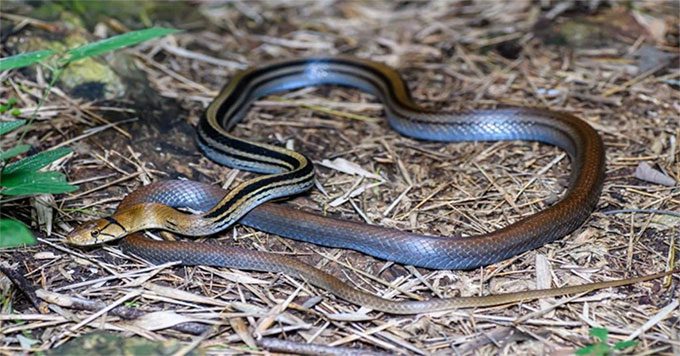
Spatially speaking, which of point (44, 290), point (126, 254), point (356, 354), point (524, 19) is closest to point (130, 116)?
point (126, 254)

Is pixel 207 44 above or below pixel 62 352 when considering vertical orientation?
above

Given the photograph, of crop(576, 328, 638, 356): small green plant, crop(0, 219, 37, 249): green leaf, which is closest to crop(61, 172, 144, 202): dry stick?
crop(0, 219, 37, 249): green leaf

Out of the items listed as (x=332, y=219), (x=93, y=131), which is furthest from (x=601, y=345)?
(x=93, y=131)

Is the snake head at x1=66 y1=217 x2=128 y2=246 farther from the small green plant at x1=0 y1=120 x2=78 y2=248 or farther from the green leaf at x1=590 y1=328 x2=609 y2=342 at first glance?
the green leaf at x1=590 y1=328 x2=609 y2=342

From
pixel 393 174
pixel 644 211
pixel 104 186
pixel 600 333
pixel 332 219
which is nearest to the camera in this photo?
pixel 600 333

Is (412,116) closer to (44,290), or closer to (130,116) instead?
(130,116)

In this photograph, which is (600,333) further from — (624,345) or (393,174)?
(393,174)
